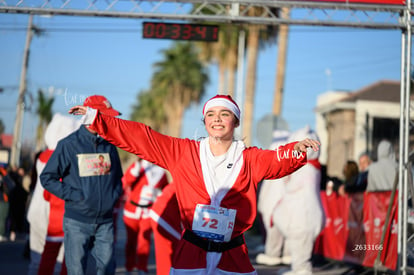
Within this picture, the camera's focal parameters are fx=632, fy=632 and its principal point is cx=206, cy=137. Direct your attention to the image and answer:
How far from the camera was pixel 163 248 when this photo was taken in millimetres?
7145

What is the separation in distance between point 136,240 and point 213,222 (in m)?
5.37

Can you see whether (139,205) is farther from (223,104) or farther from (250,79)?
(250,79)

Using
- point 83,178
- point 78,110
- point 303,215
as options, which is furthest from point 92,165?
point 303,215

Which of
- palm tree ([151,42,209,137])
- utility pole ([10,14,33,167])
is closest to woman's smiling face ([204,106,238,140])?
utility pole ([10,14,33,167])

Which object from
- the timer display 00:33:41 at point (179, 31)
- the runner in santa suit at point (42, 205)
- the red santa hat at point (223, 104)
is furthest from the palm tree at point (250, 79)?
the red santa hat at point (223, 104)

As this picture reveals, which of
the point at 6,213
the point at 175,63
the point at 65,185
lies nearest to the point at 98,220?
the point at 65,185

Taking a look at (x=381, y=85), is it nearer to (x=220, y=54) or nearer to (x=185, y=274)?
(x=220, y=54)

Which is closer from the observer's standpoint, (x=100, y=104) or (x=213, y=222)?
(x=213, y=222)

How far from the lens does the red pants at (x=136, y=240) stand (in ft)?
30.0

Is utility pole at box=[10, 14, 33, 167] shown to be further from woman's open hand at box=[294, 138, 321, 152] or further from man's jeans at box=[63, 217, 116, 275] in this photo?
woman's open hand at box=[294, 138, 321, 152]

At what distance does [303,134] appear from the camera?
32.5 ft

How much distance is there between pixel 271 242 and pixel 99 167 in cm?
588

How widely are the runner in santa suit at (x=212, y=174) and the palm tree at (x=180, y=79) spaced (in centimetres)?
4706

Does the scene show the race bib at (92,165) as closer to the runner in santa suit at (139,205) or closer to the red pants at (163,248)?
the red pants at (163,248)
